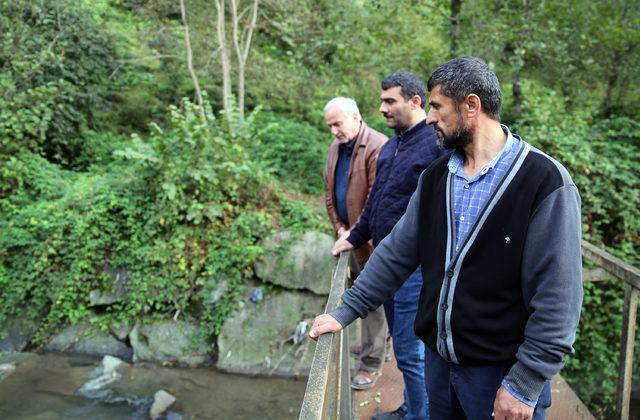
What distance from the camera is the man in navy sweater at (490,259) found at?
1497 mm

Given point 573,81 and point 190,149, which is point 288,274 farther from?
point 573,81

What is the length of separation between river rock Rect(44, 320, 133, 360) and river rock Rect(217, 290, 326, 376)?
1322 millimetres

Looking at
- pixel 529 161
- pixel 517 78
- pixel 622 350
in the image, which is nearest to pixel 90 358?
pixel 622 350

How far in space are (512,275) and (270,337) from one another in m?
5.11

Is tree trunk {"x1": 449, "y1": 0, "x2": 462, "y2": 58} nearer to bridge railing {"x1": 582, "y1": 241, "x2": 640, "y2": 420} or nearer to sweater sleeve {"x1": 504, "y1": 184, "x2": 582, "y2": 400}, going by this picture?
bridge railing {"x1": 582, "y1": 241, "x2": 640, "y2": 420}

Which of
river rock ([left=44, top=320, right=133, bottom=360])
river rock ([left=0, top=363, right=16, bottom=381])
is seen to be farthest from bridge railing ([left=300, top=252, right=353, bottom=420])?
river rock ([left=0, top=363, right=16, bottom=381])

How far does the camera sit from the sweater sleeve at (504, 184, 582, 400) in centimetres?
148

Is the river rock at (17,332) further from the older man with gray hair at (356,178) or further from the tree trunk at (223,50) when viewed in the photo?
the older man with gray hair at (356,178)

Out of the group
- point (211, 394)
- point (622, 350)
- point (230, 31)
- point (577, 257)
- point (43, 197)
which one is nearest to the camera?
point (577, 257)

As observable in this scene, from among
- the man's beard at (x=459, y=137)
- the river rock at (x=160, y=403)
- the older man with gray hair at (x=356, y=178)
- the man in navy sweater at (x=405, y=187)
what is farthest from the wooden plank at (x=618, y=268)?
the river rock at (x=160, y=403)

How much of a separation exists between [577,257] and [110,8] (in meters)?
10.3

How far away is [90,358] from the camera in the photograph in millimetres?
6402

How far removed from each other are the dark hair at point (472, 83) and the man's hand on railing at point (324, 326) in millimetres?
923

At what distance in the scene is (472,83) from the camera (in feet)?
5.38
